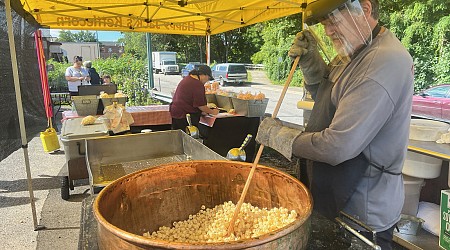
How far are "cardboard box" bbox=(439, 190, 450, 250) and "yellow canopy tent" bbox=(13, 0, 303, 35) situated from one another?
272cm

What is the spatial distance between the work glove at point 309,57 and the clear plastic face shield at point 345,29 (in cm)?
16

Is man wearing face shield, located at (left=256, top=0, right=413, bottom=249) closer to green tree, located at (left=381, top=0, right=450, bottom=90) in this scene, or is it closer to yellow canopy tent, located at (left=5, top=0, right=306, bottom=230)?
yellow canopy tent, located at (left=5, top=0, right=306, bottom=230)

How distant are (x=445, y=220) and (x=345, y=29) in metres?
1.78

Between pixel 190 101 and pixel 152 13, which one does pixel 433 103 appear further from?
pixel 152 13

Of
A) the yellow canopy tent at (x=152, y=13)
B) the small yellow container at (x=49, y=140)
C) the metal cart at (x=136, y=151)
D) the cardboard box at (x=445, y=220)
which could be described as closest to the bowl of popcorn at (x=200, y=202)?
the metal cart at (x=136, y=151)

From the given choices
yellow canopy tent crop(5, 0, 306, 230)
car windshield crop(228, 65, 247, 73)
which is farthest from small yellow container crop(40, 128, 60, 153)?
car windshield crop(228, 65, 247, 73)

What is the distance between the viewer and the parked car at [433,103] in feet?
16.1

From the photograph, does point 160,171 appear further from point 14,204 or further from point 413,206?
point 14,204

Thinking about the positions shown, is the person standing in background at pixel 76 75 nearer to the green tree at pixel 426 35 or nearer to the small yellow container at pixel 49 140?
the small yellow container at pixel 49 140

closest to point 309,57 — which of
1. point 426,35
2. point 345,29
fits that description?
point 345,29

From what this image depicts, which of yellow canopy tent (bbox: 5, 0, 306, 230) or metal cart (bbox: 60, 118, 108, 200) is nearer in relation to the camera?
metal cart (bbox: 60, 118, 108, 200)

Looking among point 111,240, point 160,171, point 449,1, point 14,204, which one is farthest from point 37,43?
point 449,1

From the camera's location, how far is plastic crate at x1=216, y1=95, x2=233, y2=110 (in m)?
4.99

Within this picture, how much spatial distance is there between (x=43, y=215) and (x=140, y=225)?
264 cm
